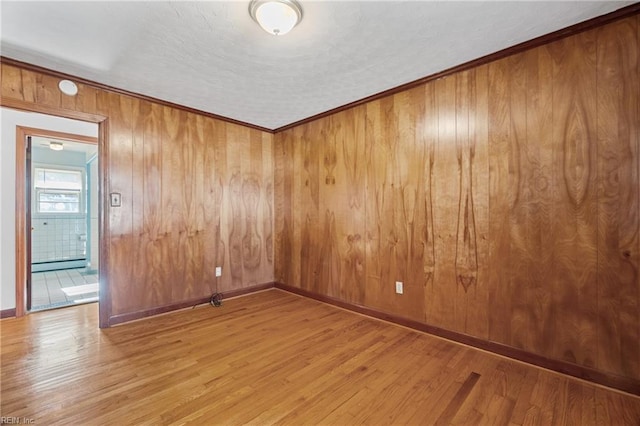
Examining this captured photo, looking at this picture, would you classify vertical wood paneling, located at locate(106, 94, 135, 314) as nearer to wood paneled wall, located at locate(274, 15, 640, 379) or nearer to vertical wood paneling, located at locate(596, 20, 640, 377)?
wood paneled wall, located at locate(274, 15, 640, 379)

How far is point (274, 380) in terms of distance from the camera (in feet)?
6.13

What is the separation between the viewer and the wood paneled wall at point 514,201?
176cm

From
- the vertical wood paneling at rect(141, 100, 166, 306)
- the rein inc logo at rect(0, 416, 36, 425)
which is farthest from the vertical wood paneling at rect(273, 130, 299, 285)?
the rein inc logo at rect(0, 416, 36, 425)

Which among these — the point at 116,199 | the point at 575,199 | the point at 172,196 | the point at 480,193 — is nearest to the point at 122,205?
the point at 116,199

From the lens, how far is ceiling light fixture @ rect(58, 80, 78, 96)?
2498 millimetres

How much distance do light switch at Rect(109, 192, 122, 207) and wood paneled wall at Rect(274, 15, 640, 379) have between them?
247 cm

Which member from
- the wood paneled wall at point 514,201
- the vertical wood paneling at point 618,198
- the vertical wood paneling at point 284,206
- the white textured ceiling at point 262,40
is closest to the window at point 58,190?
the white textured ceiling at point 262,40

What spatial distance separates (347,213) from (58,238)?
22.8ft

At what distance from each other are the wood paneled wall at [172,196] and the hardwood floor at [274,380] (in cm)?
66

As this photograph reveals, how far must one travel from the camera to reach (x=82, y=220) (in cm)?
649

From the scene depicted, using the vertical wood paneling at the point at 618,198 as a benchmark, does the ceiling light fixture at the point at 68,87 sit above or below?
above

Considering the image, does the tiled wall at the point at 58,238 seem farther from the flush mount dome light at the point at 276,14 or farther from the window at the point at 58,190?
the flush mount dome light at the point at 276,14

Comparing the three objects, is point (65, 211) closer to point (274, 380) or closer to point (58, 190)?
point (58, 190)

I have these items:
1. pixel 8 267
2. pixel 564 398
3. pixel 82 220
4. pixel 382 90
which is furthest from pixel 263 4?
pixel 82 220
